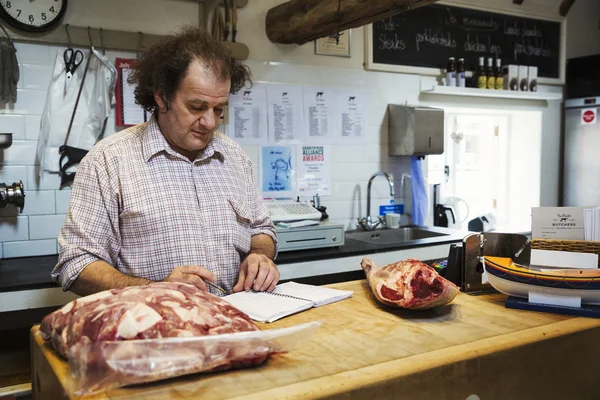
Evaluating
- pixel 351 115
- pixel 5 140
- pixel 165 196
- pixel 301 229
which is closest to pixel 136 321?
pixel 165 196

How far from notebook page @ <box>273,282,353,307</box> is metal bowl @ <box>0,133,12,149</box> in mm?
1710

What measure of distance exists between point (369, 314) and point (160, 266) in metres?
0.74

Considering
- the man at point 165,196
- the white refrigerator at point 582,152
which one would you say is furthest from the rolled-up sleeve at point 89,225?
the white refrigerator at point 582,152

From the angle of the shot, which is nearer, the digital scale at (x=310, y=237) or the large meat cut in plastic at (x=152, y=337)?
the large meat cut in plastic at (x=152, y=337)

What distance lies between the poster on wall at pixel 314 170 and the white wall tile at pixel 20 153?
167 cm

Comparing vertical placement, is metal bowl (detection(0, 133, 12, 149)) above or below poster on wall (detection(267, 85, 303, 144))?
below

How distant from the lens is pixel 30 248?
121 inches

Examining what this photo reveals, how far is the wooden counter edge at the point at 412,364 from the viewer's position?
100 centimetres

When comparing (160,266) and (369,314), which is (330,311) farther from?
(160,266)

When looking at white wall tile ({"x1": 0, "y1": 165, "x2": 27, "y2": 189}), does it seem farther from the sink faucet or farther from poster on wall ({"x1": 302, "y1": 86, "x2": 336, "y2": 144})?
the sink faucet

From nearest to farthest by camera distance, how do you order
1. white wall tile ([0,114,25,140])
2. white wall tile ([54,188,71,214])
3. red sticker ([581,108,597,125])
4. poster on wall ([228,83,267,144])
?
white wall tile ([0,114,25,140]) → white wall tile ([54,188,71,214]) → poster on wall ([228,83,267,144]) → red sticker ([581,108,597,125])

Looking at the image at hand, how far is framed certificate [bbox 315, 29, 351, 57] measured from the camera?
3967 millimetres

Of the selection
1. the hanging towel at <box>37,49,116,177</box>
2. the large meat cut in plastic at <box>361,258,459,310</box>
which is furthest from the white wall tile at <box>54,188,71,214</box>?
the large meat cut in plastic at <box>361,258,459,310</box>

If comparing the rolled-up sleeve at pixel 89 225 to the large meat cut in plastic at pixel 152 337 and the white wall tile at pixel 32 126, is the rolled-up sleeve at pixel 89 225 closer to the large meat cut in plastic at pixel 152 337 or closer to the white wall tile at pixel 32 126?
the large meat cut in plastic at pixel 152 337
